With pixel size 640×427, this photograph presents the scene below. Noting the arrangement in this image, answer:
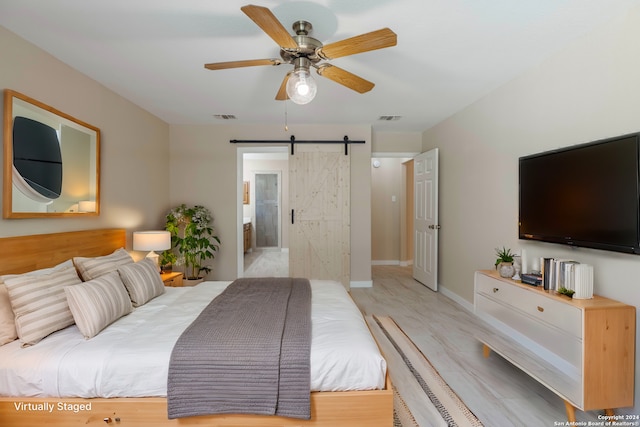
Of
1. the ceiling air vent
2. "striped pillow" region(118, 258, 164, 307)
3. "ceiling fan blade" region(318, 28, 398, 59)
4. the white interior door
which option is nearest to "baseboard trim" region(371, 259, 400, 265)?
the white interior door

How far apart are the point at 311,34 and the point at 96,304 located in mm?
2247

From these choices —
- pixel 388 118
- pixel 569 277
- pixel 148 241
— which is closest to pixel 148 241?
pixel 148 241

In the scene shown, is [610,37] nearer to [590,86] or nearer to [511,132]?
[590,86]

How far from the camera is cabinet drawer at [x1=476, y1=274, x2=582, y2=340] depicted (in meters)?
1.80

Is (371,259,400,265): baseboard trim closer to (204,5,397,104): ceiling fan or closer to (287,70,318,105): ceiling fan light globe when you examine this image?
(204,5,397,104): ceiling fan

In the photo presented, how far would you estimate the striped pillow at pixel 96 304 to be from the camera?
1756 millimetres

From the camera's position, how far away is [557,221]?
2.29m

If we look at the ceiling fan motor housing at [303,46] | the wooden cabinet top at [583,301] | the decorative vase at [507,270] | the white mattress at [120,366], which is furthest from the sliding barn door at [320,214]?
the white mattress at [120,366]

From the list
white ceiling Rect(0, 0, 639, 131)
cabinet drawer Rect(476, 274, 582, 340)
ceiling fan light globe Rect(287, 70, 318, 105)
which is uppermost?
white ceiling Rect(0, 0, 639, 131)

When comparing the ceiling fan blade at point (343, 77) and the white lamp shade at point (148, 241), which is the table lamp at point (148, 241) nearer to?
the white lamp shade at point (148, 241)

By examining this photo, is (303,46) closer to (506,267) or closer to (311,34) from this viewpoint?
(311,34)

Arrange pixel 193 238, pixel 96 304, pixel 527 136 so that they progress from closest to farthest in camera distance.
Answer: pixel 96 304, pixel 527 136, pixel 193 238

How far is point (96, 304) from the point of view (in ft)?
6.03

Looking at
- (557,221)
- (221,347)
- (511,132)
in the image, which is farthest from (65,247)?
(511,132)
